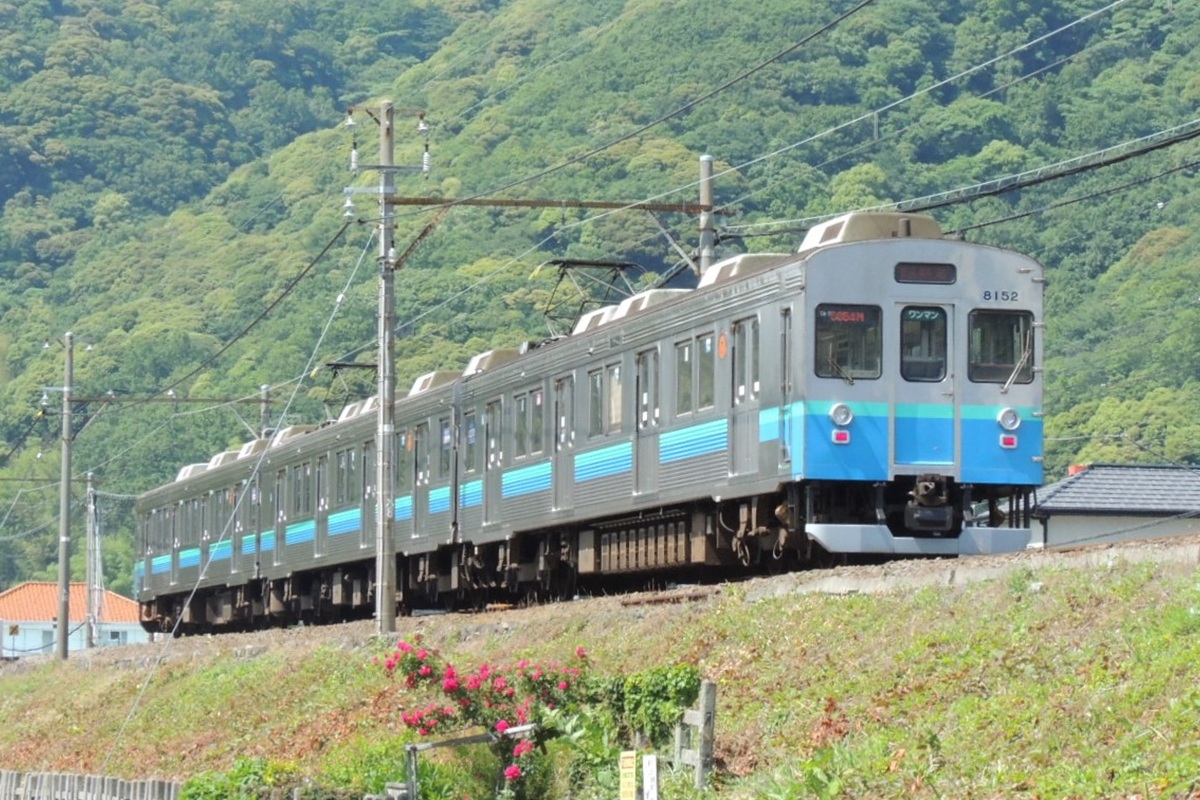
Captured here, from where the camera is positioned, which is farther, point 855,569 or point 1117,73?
point 1117,73

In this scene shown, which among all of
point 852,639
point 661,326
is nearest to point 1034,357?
point 661,326

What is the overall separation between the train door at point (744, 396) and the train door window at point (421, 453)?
10.0 meters

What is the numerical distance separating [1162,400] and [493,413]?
Answer: 1558 inches

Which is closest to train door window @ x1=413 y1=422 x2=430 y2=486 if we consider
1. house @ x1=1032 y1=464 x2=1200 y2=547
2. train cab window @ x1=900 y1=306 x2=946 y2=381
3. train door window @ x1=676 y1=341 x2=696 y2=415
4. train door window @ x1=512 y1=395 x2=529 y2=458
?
train door window @ x1=512 y1=395 x2=529 y2=458

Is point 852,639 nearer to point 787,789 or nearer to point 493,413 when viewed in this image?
point 787,789

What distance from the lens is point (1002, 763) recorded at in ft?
35.3

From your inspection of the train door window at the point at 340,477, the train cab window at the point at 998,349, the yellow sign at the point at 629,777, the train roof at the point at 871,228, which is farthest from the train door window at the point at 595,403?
the yellow sign at the point at 629,777

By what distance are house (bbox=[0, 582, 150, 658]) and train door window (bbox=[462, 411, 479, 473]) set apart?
186ft

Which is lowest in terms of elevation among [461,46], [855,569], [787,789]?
[787,789]

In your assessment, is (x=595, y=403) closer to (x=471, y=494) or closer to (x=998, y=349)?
(x=471, y=494)

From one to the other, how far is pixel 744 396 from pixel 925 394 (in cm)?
157

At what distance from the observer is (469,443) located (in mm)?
27594

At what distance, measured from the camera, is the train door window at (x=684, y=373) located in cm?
2066

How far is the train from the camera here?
61.5 feet
